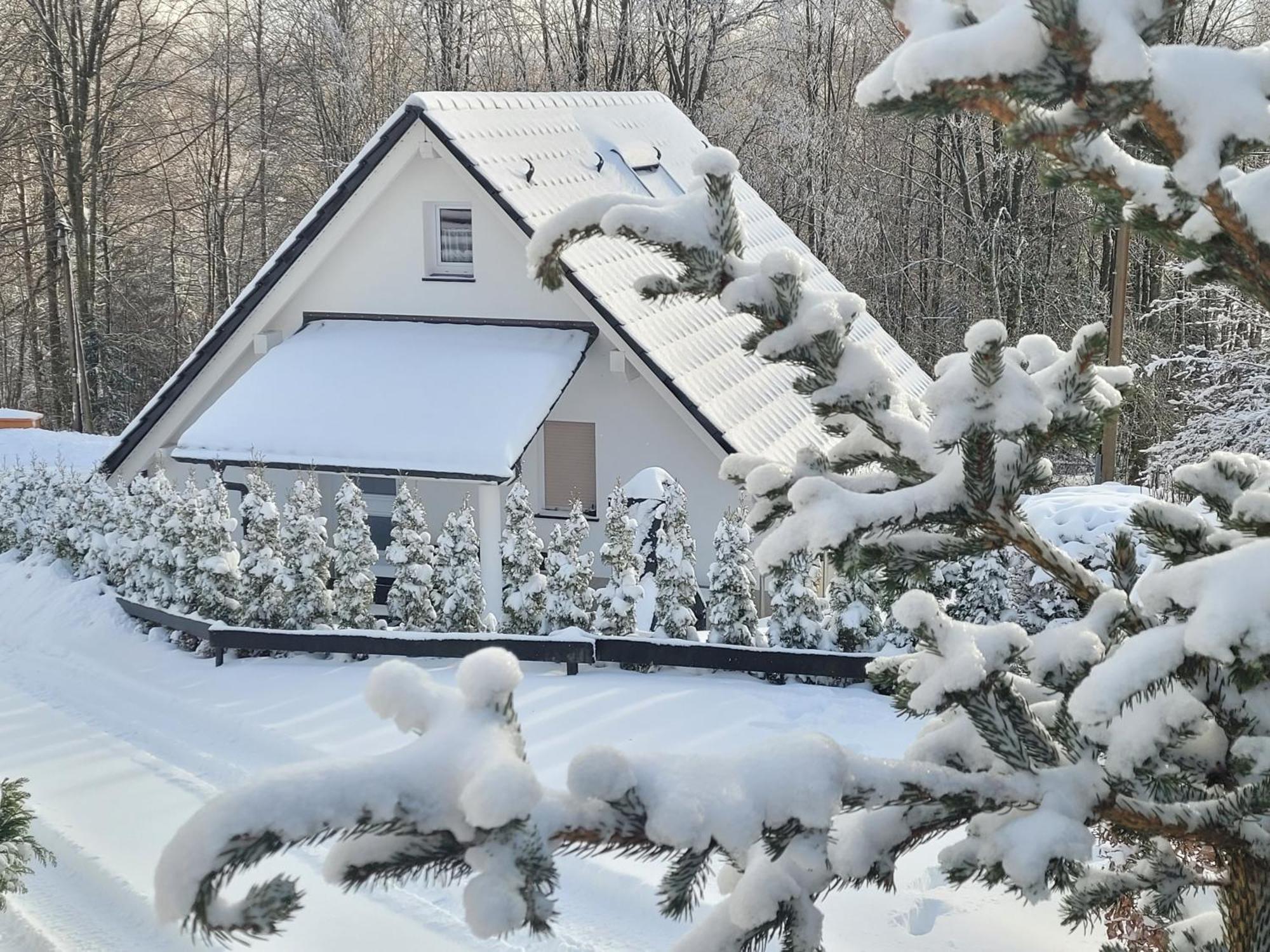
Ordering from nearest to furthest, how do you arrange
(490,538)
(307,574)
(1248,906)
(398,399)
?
(1248,906), (307,574), (490,538), (398,399)

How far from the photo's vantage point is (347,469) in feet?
42.2

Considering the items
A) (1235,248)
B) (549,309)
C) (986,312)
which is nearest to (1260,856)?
(1235,248)

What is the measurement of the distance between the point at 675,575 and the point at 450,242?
611cm

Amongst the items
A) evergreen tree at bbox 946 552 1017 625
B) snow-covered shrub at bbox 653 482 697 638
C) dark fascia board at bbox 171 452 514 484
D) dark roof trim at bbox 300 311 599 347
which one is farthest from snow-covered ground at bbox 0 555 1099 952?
dark roof trim at bbox 300 311 599 347

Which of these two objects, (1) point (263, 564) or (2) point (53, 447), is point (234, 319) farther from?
(2) point (53, 447)

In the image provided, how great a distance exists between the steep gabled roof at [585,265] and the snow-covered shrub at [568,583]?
7.44 feet

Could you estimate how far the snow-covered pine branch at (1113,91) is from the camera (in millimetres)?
2041

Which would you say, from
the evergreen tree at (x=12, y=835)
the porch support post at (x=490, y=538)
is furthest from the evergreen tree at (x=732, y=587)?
the evergreen tree at (x=12, y=835)

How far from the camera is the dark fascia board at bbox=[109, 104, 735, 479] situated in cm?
1285

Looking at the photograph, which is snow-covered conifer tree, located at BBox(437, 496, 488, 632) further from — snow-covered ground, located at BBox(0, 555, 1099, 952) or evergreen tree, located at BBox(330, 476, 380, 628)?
evergreen tree, located at BBox(330, 476, 380, 628)

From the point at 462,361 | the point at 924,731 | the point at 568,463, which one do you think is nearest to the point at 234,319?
the point at 462,361

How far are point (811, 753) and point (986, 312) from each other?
90.5 ft

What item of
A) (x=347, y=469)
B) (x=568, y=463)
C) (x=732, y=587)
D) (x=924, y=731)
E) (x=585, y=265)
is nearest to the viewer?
(x=924, y=731)

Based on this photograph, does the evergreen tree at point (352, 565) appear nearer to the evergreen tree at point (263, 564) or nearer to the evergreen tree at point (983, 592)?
the evergreen tree at point (263, 564)
